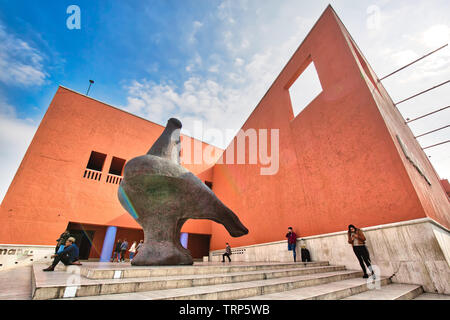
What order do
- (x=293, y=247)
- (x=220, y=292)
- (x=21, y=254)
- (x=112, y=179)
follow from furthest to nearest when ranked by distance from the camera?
1. (x=112, y=179)
2. (x=21, y=254)
3. (x=293, y=247)
4. (x=220, y=292)

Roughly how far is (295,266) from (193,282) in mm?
3324

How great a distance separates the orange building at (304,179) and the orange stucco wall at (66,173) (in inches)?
1.6

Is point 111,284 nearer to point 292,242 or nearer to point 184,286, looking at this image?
point 184,286

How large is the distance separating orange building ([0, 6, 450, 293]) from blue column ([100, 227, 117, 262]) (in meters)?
0.37

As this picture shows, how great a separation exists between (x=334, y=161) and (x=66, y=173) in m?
12.4

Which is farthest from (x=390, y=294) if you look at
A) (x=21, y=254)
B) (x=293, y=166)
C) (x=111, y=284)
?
(x=21, y=254)

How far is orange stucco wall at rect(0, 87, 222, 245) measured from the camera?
28.0ft

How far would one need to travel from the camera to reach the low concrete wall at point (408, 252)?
363 centimetres

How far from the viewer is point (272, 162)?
952cm

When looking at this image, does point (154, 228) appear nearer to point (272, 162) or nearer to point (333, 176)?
point (333, 176)

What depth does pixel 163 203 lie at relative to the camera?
14.8ft

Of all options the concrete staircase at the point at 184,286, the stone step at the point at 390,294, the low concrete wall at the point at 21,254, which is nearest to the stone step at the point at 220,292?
the concrete staircase at the point at 184,286

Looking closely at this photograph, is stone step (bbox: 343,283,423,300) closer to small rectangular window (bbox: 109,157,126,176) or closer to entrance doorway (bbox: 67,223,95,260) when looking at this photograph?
small rectangular window (bbox: 109,157,126,176)
